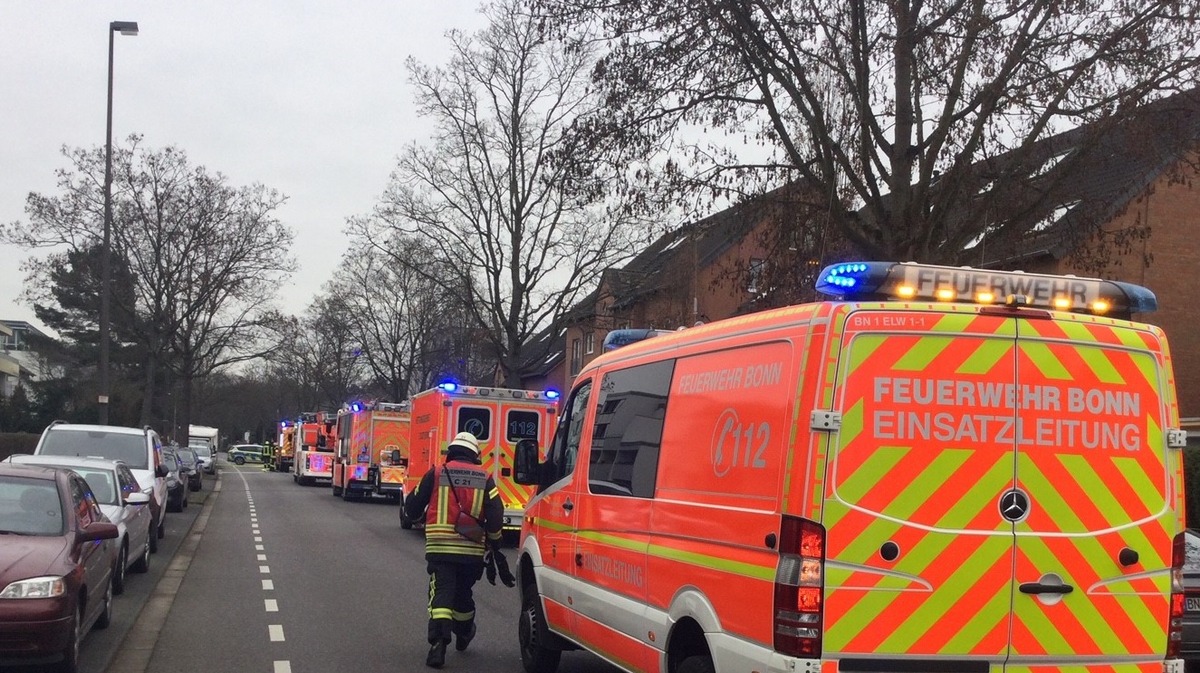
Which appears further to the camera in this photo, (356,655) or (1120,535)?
(356,655)

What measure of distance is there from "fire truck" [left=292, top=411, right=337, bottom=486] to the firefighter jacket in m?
39.6

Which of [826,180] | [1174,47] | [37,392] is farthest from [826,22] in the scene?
[37,392]

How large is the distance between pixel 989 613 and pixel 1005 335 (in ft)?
4.07

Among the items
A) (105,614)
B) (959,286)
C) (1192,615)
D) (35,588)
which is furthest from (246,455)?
(959,286)

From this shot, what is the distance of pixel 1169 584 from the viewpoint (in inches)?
227

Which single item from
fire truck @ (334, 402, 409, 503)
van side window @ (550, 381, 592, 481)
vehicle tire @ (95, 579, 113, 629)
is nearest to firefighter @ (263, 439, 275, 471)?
fire truck @ (334, 402, 409, 503)

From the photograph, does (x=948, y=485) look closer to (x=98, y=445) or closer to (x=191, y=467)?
(x=98, y=445)

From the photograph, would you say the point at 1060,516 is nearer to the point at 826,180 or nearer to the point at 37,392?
the point at 826,180

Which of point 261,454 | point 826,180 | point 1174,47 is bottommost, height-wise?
point 261,454

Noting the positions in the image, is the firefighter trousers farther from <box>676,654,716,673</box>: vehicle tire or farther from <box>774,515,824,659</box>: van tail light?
<box>774,515,824,659</box>: van tail light

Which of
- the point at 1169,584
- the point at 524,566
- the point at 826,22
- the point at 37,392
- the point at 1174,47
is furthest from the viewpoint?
the point at 37,392

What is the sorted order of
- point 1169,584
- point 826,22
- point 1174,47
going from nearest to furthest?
point 1169,584, point 1174,47, point 826,22

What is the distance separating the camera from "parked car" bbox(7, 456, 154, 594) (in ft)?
43.8

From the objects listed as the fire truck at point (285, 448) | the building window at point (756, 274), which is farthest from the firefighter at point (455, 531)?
the fire truck at point (285, 448)
